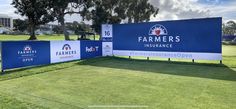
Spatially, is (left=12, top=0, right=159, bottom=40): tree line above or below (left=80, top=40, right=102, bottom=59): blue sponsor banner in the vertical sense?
above

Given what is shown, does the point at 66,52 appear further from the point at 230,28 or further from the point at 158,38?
the point at 230,28

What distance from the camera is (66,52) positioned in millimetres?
15289

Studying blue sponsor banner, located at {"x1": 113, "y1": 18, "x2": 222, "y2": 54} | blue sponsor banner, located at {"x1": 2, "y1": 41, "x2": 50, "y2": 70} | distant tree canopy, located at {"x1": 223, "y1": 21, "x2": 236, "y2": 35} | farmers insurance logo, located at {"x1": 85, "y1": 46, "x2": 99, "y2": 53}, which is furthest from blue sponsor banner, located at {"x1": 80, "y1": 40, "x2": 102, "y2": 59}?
distant tree canopy, located at {"x1": 223, "y1": 21, "x2": 236, "y2": 35}

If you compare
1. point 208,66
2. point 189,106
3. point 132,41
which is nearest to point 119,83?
point 189,106

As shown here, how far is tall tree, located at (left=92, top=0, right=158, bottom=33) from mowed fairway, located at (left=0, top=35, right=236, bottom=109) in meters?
22.7

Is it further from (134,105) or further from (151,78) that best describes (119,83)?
(134,105)

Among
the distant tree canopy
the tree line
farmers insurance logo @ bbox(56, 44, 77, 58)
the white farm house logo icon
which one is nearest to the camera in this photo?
farmers insurance logo @ bbox(56, 44, 77, 58)

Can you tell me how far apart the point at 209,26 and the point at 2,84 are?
36.1 feet

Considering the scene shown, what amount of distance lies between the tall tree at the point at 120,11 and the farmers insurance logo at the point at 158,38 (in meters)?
17.1

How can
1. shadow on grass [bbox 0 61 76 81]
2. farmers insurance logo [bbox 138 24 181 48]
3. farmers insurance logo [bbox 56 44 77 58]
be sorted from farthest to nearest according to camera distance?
farmers insurance logo [bbox 138 24 181 48]
farmers insurance logo [bbox 56 44 77 58]
shadow on grass [bbox 0 61 76 81]

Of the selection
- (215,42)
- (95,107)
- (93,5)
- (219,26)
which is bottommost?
(95,107)

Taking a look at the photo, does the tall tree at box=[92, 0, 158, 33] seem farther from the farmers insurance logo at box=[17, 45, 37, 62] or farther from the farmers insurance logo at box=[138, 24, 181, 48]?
the farmers insurance logo at box=[17, 45, 37, 62]

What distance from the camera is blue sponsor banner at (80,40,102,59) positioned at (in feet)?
55.1

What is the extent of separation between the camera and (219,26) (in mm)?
13805
